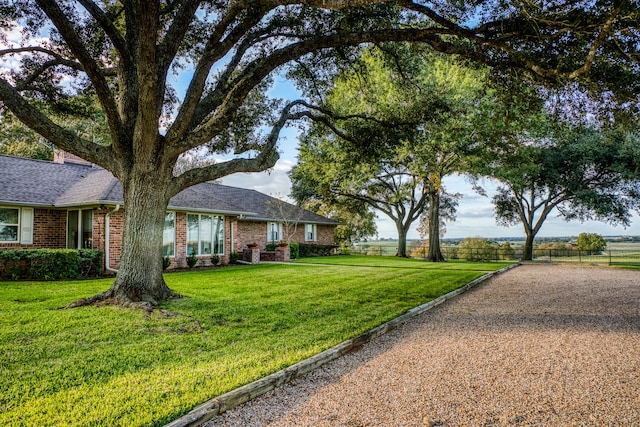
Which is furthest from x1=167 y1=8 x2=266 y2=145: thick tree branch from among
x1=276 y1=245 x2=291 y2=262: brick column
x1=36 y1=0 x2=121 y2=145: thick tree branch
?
x1=276 y1=245 x2=291 y2=262: brick column

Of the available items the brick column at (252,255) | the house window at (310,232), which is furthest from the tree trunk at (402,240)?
the brick column at (252,255)

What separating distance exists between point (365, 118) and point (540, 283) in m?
8.21

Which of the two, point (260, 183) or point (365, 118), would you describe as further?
point (260, 183)

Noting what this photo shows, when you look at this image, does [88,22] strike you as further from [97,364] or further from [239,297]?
[97,364]

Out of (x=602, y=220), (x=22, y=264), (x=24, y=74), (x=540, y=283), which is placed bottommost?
(x=540, y=283)

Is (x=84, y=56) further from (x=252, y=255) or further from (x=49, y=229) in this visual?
(x=252, y=255)

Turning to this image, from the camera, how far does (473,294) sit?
10.1 metres

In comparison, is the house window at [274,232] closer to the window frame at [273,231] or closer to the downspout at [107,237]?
the window frame at [273,231]

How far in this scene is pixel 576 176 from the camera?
24359 millimetres

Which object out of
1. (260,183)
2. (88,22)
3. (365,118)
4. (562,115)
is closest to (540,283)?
(562,115)

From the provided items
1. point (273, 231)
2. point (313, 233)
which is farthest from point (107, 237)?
point (313, 233)

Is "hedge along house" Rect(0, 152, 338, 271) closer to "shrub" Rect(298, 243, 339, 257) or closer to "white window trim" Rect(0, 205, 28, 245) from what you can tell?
"white window trim" Rect(0, 205, 28, 245)

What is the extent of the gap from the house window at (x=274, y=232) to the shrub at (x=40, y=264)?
1295 centimetres

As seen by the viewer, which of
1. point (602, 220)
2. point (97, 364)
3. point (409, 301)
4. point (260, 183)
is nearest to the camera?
point (97, 364)
